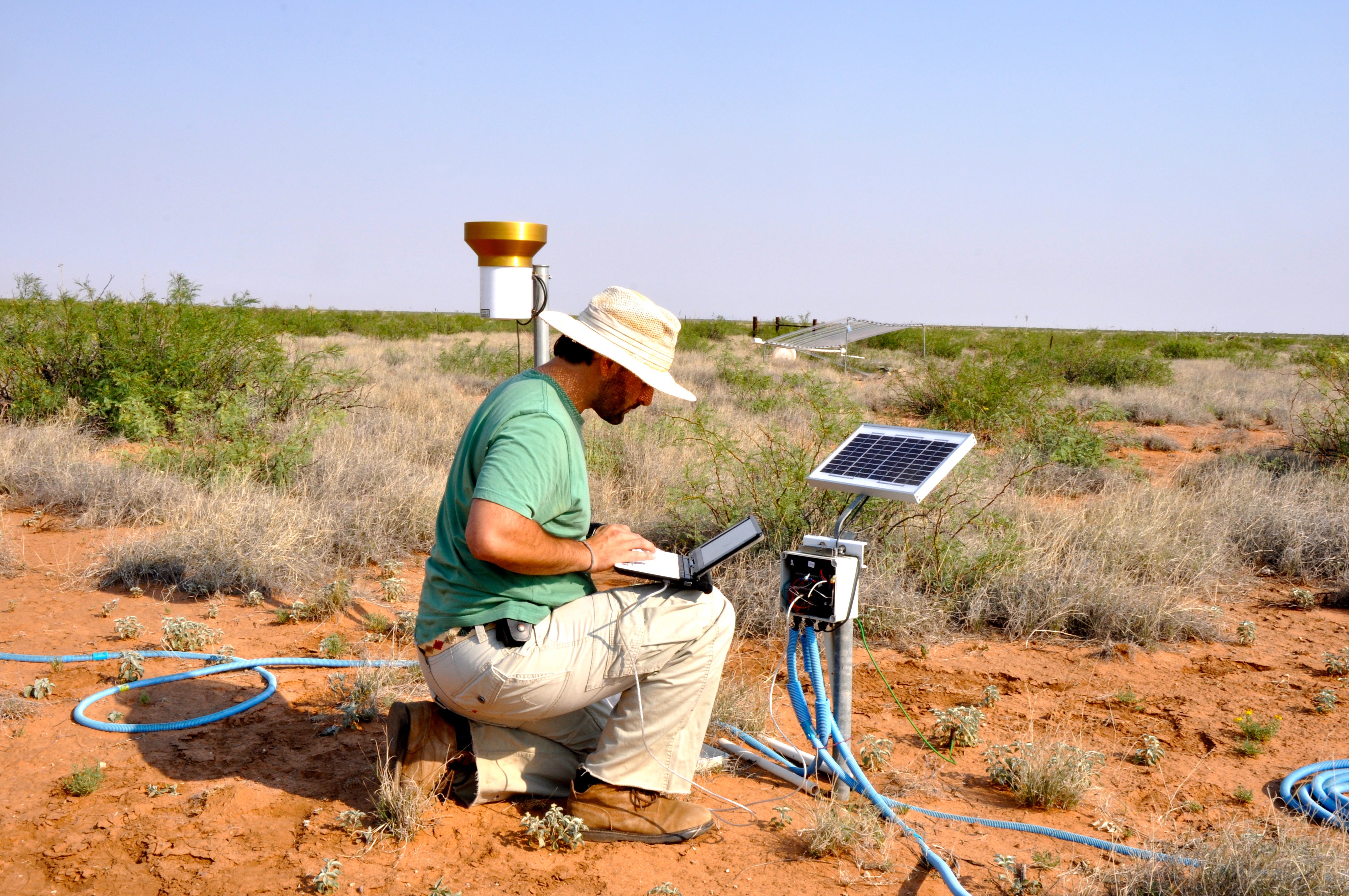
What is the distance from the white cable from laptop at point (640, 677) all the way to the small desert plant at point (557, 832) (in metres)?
0.31

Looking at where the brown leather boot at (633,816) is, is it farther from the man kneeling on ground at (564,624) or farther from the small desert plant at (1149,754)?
the small desert plant at (1149,754)

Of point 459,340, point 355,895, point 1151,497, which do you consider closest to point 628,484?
point 1151,497

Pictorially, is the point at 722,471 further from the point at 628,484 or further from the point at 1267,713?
the point at 1267,713

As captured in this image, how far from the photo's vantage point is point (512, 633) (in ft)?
9.26

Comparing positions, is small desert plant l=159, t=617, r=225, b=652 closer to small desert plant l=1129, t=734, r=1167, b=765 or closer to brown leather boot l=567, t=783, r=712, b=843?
brown leather boot l=567, t=783, r=712, b=843

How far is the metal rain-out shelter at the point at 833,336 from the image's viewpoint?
1653 cm

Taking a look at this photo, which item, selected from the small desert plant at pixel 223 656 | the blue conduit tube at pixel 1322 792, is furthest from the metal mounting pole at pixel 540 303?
A: the blue conduit tube at pixel 1322 792

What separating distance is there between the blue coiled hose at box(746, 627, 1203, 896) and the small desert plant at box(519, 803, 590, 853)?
0.81 metres

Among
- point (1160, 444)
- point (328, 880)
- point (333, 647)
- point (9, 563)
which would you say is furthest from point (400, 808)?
point (1160, 444)

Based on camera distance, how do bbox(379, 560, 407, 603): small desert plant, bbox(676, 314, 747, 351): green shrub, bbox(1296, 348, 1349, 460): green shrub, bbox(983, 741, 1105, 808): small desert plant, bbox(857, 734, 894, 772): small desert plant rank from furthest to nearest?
bbox(676, 314, 747, 351): green shrub
bbox(1296, 348, 1349, 460): green shrub
bbox(379, 560, 407, 603): small desert plant
bbox(857, 734, 894, 772): small desert plant
bbox(983, 741, 1105, 808): small desert plant

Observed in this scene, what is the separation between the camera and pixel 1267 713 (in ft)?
14.5

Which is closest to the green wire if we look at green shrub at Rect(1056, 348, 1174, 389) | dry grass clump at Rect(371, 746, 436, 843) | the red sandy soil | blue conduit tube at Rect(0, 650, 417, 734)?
the red sandy soil

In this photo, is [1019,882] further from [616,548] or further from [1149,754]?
[616,548]

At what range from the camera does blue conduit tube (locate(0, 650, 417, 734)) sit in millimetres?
3719
